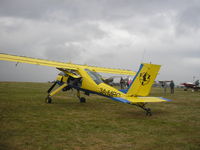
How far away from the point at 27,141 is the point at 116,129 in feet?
9.60

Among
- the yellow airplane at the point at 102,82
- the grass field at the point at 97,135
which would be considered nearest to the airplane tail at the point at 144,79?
the yellow airplane at the point at 102,82

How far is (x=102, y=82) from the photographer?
1097 cm

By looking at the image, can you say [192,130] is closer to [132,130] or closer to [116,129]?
[132,130]

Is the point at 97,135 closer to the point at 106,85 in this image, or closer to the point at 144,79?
the point at 144,79

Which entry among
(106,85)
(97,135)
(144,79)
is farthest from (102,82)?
(97,135)

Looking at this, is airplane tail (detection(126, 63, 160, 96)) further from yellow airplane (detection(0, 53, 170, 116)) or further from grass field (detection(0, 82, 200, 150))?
grass field (detection(0, 82, 200, 150))

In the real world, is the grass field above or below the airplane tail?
below

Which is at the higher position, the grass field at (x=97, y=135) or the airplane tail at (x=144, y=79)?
the airplane tail at (x=144, y=79)

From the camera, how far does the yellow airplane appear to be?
8.70m

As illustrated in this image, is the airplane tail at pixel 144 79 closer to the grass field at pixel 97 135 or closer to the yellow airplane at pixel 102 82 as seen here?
the yellow airplane at pixel 102 82

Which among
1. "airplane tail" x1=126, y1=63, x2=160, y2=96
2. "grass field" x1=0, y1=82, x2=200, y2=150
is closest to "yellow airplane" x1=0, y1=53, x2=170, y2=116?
"airplane tail" x1=126, y1=63, x2=160, y2=96

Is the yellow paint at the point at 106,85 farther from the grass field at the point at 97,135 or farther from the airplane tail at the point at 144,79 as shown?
the grass field at the point at 97,135

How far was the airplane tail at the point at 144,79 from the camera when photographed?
8695 millimetres

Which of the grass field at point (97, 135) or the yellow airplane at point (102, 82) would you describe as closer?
the grass field at point (97, 135)
